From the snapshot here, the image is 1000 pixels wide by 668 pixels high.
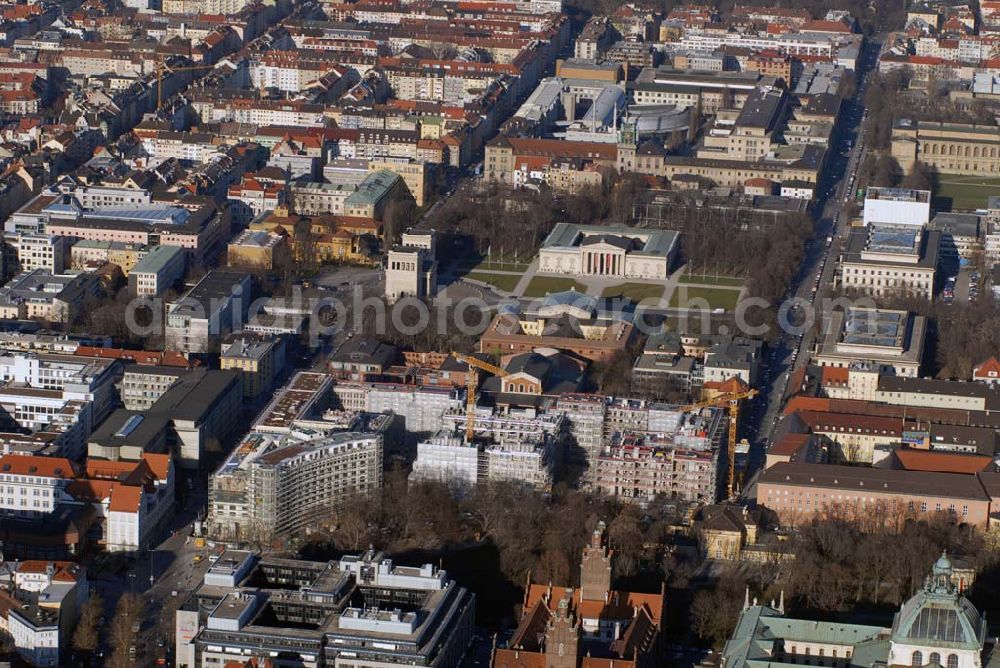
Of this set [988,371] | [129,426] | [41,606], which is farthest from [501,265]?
[41,606]

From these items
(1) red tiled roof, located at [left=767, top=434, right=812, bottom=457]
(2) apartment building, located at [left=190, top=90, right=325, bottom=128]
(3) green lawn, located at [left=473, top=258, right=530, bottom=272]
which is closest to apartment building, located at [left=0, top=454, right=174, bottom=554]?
(1) red tiled roof, located at [left=767, top=434, right=812, bottom=457]

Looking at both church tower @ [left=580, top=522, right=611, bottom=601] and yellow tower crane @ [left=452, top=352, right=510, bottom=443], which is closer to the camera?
church tower @ [left=580, top=522, right=611, bottom=601]

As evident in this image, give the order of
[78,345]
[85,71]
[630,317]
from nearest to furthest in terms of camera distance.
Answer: [78,345] → [630,317] → [85,71]

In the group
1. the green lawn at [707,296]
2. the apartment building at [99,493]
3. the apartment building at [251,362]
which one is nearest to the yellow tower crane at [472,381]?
the apartment building at [251,362]

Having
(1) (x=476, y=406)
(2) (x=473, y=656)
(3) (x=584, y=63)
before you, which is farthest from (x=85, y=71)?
(2) (x=473, y=656)

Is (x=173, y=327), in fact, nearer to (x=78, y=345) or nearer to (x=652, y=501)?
(x=78, y=345)

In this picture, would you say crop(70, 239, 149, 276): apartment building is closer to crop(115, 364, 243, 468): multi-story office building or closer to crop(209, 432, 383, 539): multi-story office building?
crop(115, 364, 243, 468): multi-story office building
